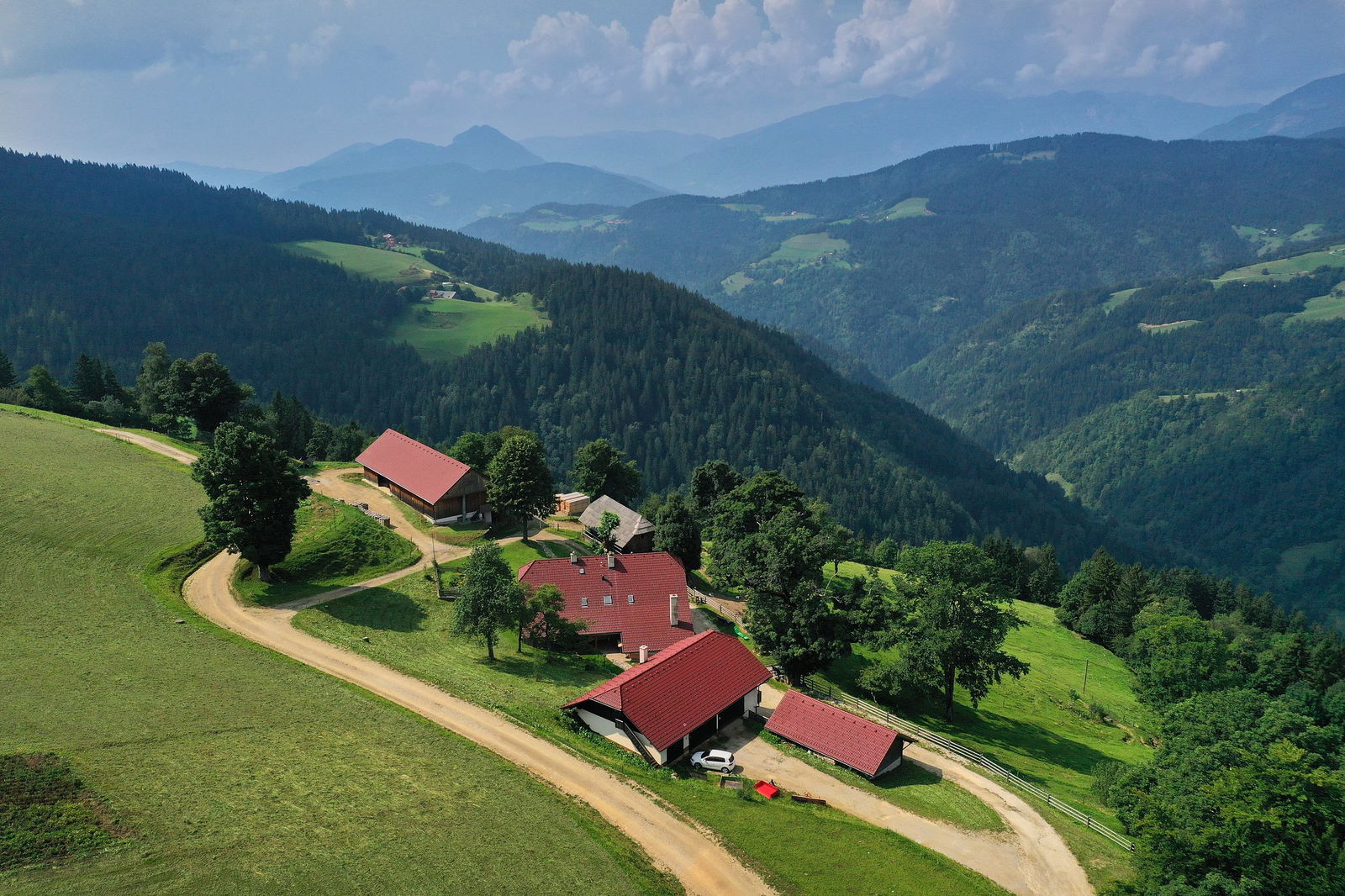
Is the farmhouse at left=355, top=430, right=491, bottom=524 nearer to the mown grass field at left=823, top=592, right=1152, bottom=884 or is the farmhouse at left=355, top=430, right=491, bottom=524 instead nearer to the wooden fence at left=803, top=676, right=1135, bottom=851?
the wooden fence at left=803, top=676, right=1135, bottom=851

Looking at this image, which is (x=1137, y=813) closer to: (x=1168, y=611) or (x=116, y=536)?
(x=1168, y=611)

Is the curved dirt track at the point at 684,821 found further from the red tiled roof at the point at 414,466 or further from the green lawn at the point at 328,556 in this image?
the red tiled roof at the point at 414,466

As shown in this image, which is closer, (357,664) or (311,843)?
(311,843)

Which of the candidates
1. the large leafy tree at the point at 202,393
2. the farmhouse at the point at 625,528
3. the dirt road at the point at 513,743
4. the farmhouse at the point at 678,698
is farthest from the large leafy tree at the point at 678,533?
the large leafy tree at the point at 202,393

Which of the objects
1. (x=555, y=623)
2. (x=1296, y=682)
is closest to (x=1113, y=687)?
(x=1296, y=682)

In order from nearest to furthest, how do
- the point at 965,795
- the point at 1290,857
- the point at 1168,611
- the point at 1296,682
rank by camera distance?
the point at 1290,857
the point at 965,795
the point at 1296,682
the point at 1168,611

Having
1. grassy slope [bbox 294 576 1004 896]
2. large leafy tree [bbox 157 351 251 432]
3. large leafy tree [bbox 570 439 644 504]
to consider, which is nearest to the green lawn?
grassy slope [bbox 294 576 1004 896]
